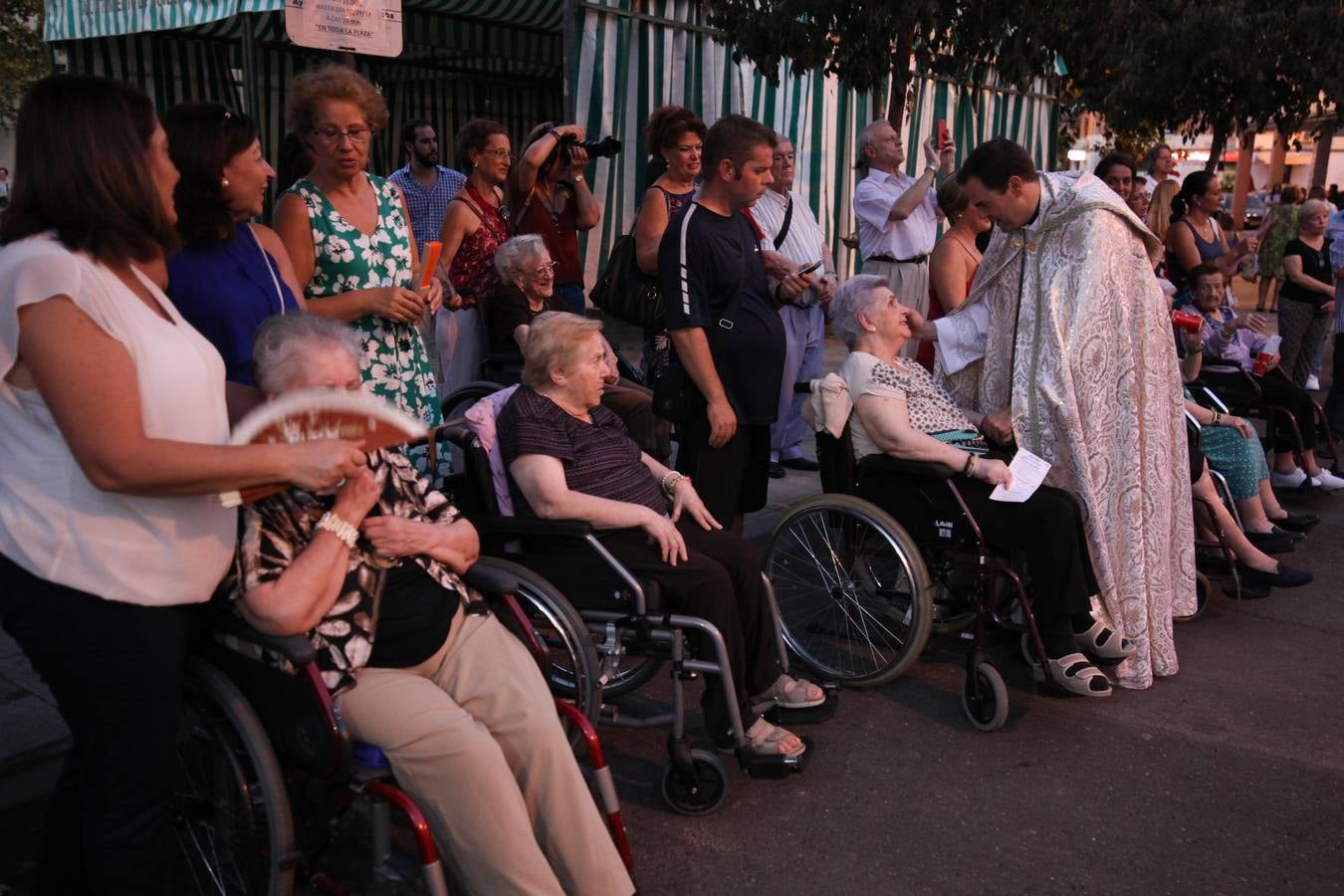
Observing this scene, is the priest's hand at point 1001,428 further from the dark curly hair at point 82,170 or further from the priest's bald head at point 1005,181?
the dark curly hair at point 82,170

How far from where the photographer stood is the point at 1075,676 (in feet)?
12.1

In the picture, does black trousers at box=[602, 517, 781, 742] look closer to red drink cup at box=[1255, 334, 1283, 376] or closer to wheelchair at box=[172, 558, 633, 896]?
wheelchair at box=[172, 558, 633, 896]

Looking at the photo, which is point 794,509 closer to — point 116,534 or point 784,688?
point 784,688

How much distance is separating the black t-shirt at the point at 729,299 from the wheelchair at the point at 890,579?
17cm

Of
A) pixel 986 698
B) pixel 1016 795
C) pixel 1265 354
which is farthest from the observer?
pixel 1265 354

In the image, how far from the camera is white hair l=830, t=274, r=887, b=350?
4004mm

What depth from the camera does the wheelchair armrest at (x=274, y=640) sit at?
2246mm

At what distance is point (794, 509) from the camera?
3908mm

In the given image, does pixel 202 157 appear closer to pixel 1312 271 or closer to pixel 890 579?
pixel 890 579

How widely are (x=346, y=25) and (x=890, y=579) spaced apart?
2.74m

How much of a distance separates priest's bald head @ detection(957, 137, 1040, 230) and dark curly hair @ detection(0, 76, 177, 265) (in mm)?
2741

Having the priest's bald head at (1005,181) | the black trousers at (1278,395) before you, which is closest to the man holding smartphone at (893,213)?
the black trousers at (1278,395)

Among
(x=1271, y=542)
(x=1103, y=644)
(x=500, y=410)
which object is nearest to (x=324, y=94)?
(x=500, y=410)

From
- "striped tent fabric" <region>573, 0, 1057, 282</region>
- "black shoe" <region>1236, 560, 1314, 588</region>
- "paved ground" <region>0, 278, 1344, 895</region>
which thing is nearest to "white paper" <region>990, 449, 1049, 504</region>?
"paved ground" <region>0, 278, 1344, 895</region>
